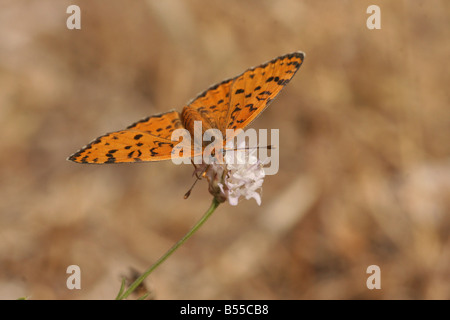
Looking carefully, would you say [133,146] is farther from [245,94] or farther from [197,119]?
[245,94]

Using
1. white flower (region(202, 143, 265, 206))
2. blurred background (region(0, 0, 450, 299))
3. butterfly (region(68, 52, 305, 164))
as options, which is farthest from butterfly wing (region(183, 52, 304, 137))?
blurred background (region(0, 0, 450, 299))

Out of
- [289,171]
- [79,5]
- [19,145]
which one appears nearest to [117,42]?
[79,5]

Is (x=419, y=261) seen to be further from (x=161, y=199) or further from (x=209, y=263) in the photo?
(x=161, y=199)

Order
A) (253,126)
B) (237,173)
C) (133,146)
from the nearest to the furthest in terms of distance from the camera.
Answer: (133,146)
(237,173)
(253,126)

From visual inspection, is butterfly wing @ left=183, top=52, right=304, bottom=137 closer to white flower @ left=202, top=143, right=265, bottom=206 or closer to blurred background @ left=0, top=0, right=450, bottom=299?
white flower @ left=202, top=143, right=265, bottom=206

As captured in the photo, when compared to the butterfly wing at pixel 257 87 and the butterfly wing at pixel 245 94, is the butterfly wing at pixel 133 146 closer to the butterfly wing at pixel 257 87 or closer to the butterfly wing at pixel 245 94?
the butterfly wing at pixel 245 94

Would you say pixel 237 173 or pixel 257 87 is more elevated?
pixel 257 87

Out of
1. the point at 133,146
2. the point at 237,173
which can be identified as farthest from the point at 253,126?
the point at 133,146
